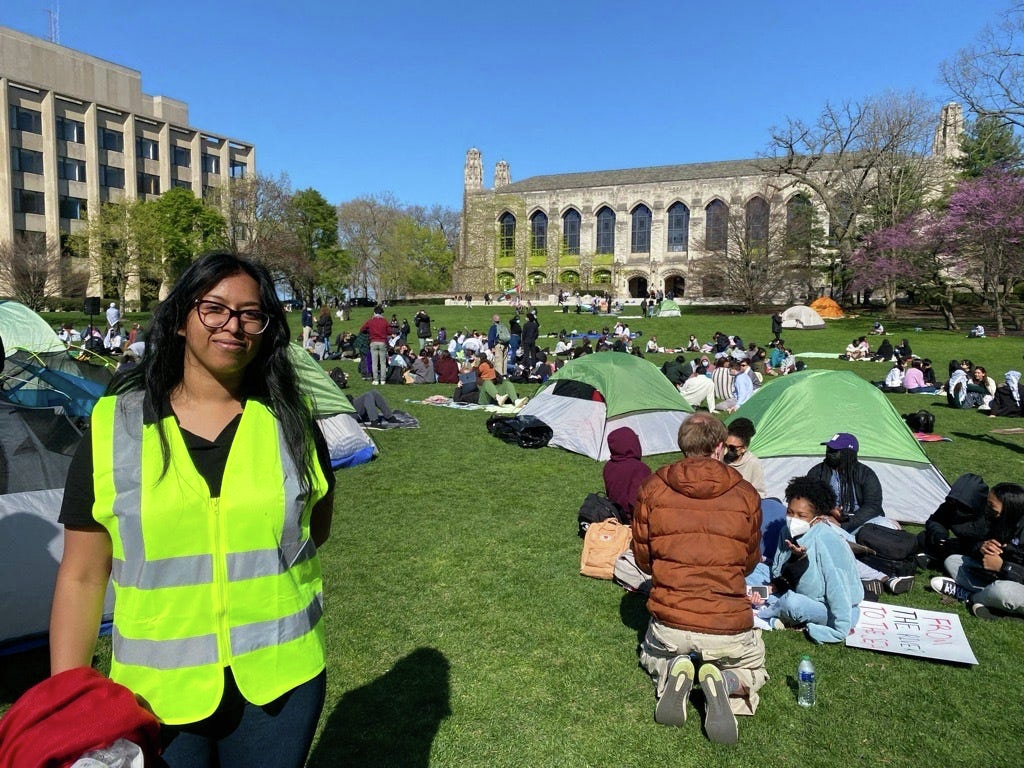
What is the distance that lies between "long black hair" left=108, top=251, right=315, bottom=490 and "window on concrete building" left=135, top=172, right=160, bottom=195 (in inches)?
2480

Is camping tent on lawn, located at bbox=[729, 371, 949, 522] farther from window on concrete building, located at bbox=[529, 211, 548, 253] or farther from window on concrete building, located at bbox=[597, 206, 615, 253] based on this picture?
window on concrete building, located at bbox=[529, 211, 548, 253]

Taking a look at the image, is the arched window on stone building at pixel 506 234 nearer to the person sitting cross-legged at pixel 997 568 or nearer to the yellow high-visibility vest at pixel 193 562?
the person sitting cross-legged at pixel 997 568

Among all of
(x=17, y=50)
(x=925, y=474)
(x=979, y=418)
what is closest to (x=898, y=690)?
(x=925, y=474)

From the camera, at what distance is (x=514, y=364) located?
66.7ft

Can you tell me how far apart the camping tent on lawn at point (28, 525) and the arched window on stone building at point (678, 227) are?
54005 millimetres

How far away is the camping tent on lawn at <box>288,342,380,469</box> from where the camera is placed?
9508 millimetres

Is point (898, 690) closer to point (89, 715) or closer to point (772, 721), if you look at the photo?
point (772, 721)

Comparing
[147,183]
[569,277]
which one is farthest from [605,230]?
[147,183]

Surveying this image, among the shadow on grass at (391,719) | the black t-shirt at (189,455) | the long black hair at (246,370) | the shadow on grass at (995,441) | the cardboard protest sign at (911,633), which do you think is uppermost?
the long black hair at (246,370)

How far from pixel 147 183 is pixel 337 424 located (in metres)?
56.9

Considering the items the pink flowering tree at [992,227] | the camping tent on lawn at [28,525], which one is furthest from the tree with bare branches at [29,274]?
the pink flowering tree at [992,227]

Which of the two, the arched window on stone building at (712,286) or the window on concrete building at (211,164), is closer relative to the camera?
the arched window on stone building at (712,286)

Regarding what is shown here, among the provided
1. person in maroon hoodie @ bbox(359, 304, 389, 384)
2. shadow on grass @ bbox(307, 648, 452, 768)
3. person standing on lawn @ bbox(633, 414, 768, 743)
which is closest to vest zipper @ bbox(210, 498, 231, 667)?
shadow on grass @ bbox(307, 648, 452, 768)

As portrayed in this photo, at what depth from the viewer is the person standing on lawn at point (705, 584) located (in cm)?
374
